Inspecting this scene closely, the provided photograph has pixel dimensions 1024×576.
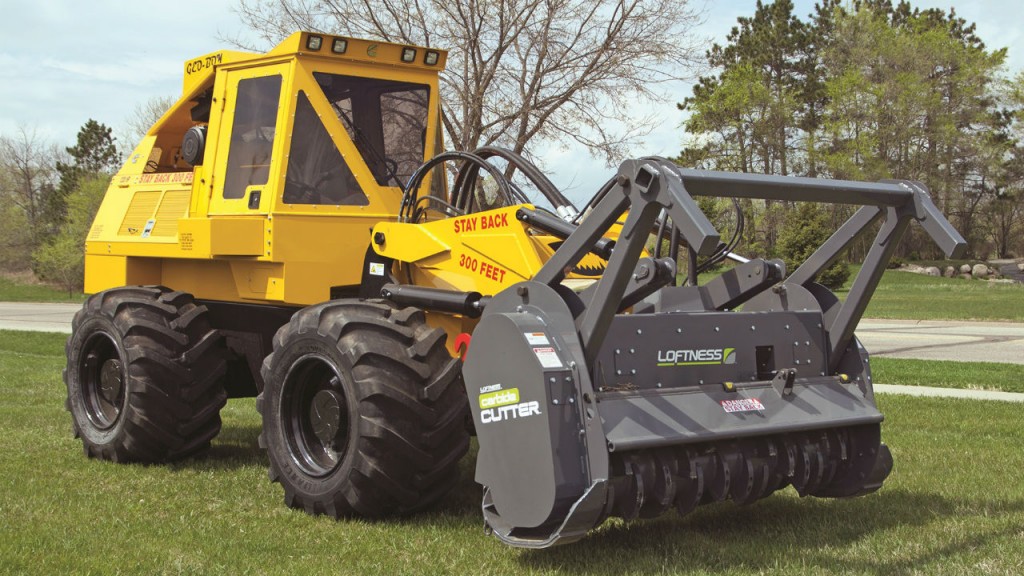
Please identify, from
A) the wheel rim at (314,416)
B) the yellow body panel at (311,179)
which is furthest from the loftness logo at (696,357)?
the wheel rim at (314,416)

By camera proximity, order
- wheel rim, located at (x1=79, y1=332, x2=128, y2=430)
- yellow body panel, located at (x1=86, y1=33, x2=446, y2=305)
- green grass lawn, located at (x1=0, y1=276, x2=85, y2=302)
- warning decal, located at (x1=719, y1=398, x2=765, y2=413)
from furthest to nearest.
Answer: green grass lawn, located at (x1=0, y1=276, x2=85, y2=302)
wheel rim, located at (x1=79, y1=332, x2=128, y2=430)
yellow body panel, located at (x1=86, y1=33, x2=446, y2=305)
warning decal, located at (x1=719, y1=398, x2=765, y2=413)

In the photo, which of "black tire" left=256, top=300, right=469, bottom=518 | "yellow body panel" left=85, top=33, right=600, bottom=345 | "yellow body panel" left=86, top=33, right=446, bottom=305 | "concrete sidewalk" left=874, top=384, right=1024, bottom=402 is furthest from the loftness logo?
"concrete sidewalk" left=874, top=384, right=1024, bottom=402

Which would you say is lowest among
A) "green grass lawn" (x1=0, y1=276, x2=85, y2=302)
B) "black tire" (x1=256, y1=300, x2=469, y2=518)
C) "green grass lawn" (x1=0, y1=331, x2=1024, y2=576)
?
"green grass lawn" (x1=0, y1=276, x2=85, y2=302)

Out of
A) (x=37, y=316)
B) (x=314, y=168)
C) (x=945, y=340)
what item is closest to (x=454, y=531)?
(x=314, y=168)

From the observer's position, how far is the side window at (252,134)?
748 centimetres

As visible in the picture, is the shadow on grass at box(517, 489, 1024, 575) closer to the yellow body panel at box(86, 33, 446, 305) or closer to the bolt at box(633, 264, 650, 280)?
the bolt at box(633, 264, 650, 280)

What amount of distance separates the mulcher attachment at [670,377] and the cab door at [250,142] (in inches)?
95.3

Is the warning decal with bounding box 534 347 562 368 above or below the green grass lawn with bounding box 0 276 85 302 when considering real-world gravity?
above

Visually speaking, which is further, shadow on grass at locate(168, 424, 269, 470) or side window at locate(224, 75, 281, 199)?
shadow on grass at locate(168, 424, 269, 470)

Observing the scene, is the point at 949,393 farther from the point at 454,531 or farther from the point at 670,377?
the point at 454,531

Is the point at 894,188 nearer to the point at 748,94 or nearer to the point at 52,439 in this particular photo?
the point at 52,439

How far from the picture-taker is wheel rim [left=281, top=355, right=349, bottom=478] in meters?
6.34

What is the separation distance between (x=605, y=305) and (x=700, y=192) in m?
0.68

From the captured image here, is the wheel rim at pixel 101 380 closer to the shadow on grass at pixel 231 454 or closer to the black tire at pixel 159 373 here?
the black tire at pixel 159 373
